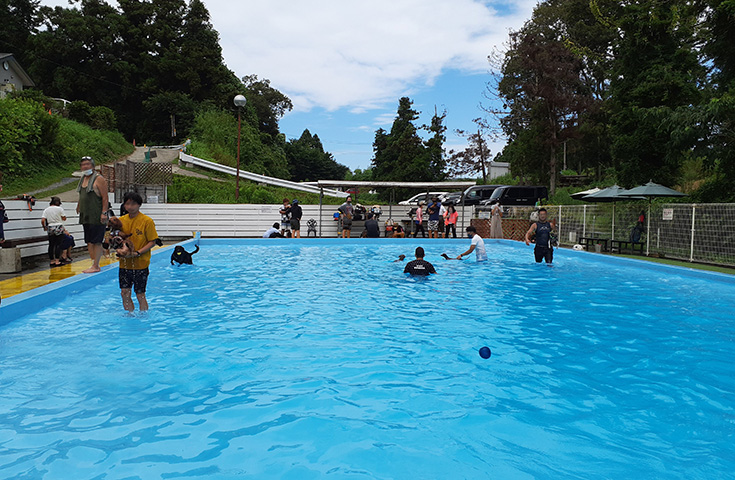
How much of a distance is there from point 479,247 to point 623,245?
20.8 ft

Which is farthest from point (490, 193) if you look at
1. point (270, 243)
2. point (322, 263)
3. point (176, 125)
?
point (176, 125)

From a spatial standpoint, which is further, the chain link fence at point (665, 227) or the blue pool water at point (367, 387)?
the chain link fence at point (665, 227)

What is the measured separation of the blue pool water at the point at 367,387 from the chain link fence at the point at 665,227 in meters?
4.18

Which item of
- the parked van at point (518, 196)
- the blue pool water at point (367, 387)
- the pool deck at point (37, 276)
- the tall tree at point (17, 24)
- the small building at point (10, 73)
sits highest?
the tall tree at point (17, 24)

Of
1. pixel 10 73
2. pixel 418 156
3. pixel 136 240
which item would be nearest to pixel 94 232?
pixel 136 240

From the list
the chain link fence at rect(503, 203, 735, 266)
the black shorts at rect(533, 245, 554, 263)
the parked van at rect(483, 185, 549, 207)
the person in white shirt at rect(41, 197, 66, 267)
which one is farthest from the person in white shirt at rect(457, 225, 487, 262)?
the parked van at rect(483, 185, 549, 207)

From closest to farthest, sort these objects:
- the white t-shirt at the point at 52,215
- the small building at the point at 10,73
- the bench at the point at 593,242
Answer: the white t-shirt at the point at 52,215 → the bench at the point at 593,242 → the small building at the point at 10,73

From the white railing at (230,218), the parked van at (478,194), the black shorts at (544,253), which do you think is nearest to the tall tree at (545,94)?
the parked van at (478,194)

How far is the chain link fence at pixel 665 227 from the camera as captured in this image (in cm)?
1218

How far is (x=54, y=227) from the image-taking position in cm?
997

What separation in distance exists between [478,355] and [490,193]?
21295 millimetres

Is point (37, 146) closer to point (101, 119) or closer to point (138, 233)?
point (101, 119)

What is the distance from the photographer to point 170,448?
10.7 ft

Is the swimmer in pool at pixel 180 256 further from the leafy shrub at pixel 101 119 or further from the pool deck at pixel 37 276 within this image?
the leafy shrub at pixel 101 119
